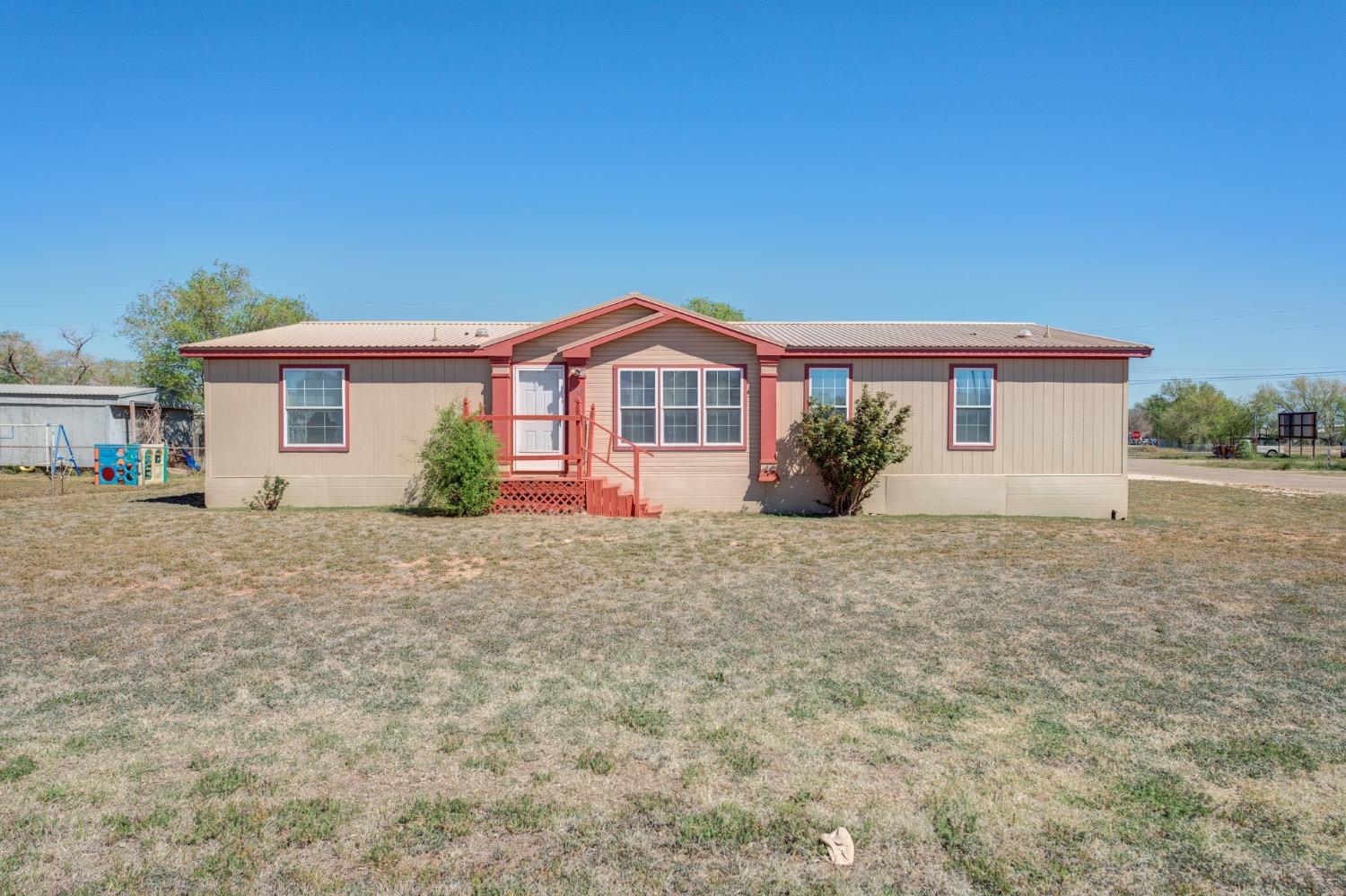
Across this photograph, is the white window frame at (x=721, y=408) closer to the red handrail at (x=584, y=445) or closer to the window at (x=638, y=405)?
the window at (x=638, y=405)

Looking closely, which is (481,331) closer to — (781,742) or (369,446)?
(369,446)

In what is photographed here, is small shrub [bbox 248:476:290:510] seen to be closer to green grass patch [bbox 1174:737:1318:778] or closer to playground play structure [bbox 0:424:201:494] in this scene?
playground play structure [bbox 0:424:201:494]

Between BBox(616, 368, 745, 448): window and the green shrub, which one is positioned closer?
the green shrub

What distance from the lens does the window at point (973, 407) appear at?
48.2 feet

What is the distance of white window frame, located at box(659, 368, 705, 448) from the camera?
1443 centimetres

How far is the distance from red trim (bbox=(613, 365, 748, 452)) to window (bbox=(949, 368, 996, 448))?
382cm

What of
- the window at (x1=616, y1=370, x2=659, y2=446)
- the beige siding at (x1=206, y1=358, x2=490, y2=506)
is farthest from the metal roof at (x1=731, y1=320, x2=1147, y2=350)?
the beige siding at (x1=206, y1=358, x2=490, y2=506)

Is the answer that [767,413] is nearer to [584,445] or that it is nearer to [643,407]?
[643,407]

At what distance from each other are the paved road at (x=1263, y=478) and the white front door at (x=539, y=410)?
61.6 feet

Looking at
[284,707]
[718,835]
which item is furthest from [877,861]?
[284,707]

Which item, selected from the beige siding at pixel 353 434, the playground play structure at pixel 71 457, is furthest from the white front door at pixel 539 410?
the playground play structure at pixel 71 457

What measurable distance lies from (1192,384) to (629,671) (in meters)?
85.8

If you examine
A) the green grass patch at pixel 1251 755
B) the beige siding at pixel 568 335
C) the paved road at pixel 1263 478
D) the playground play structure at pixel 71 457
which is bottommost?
the green grass patch at pixel 1251 755

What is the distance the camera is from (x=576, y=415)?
45.7 feet
